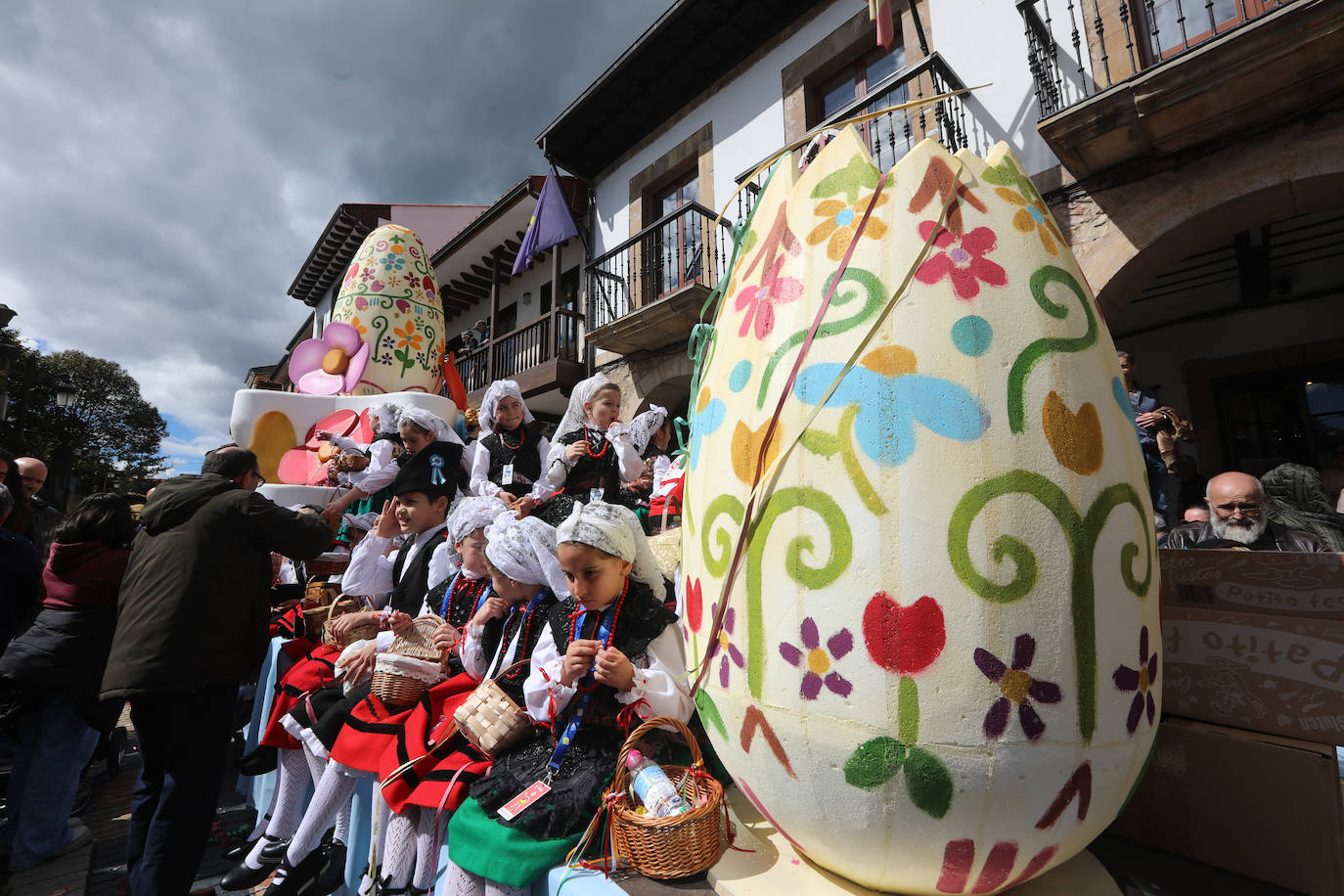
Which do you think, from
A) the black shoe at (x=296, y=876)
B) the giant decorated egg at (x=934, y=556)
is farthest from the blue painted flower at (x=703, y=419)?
the black shoe at (x=296, y=876)

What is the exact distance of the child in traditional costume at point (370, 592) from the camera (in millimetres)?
2326

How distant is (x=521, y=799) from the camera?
160 cm

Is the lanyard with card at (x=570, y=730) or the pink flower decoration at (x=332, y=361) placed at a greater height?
the pink flower decoration at (x=332, y=361)

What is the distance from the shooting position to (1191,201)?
14.1ft

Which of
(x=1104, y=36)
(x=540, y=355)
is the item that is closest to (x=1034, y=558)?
(x=1104, y=36)

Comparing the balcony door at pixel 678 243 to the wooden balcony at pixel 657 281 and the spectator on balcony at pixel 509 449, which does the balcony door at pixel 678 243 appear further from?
the spectator on balcony at pixel 509 449

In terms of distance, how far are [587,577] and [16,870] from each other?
3738 mm

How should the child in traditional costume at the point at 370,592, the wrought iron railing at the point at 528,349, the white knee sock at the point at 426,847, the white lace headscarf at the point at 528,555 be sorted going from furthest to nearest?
the wrought iron railing at the point at 528,349 → the child in traditional costume at the point at 370,592 → the white lace headscarf at the point at 528,555 → the white knee sock at the point at 426,847

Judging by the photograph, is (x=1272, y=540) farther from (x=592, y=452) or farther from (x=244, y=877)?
(x=244, y=877)

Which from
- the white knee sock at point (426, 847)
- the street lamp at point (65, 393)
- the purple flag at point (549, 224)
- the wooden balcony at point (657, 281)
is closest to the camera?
the white knee sock at point (426, 847)

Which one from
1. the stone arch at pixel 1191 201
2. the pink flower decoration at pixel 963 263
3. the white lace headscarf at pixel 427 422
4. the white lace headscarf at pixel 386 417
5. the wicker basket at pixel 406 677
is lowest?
the wicker basket at pixel 406 677

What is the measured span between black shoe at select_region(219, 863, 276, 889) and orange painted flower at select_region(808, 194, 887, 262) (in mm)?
3127

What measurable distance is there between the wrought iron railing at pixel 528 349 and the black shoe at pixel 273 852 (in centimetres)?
720

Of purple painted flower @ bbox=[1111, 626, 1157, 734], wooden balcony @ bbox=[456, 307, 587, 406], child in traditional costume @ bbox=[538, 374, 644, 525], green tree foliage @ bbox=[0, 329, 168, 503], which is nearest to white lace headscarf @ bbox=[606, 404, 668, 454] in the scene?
child in traditional costume @ bbox=[538, 374, 644, 525]
